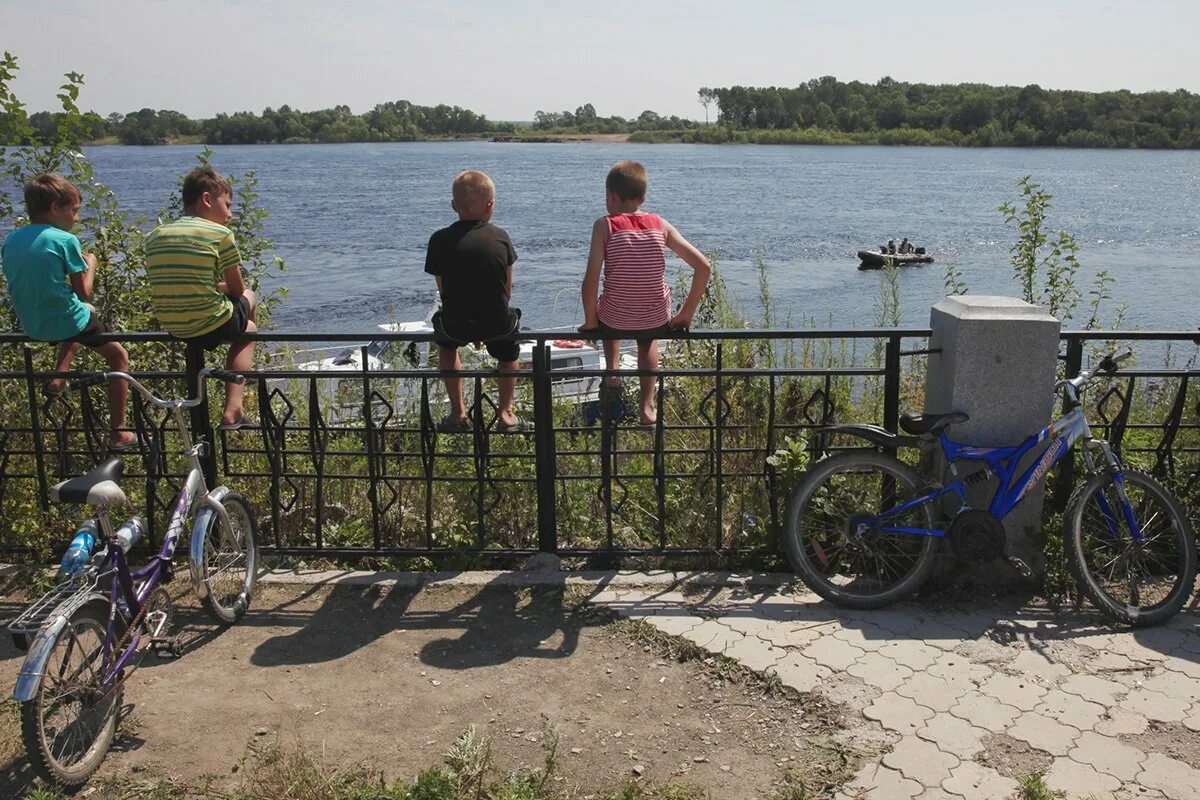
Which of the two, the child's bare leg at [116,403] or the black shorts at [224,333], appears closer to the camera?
the black shorts at [224,333]

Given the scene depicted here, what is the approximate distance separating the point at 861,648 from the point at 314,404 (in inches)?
113

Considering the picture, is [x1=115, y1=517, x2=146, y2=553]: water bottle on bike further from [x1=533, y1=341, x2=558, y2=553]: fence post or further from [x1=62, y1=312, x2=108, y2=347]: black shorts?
[x1=533, y1=341, x2=558, y2=553]: fence post

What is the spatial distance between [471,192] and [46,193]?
2126mm

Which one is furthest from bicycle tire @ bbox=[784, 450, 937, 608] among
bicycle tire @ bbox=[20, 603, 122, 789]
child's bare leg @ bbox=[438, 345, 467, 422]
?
bicycle tire @ bbox=[20, 603, 122, 789]

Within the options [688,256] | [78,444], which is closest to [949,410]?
[688,256]

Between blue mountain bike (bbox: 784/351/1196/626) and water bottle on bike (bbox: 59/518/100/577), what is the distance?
9.53 feet

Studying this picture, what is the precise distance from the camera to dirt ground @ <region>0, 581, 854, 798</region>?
12.1ft

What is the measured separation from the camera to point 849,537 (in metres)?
4.80

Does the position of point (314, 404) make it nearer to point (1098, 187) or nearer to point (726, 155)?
point (1098, 187)

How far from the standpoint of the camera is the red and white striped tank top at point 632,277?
5.73 m

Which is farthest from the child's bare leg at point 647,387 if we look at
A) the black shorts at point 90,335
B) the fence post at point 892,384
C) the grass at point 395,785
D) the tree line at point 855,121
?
the tree line at point 855,121

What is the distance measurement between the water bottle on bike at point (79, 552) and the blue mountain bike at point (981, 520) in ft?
9.53

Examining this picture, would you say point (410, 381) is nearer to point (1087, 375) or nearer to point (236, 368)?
point (236, 368)

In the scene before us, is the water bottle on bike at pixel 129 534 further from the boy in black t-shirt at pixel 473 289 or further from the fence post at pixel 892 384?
the fence post at pixel 892 384
